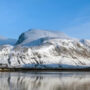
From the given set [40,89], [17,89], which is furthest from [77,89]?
[17,89]

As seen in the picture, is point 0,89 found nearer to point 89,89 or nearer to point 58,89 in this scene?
point 58,89

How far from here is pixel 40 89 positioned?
46.7 meters

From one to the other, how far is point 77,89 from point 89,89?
1755mm

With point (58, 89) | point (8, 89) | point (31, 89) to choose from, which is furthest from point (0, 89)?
point (58, 89)

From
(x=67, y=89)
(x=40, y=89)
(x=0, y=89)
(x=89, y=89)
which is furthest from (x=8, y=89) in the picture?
(x=89, y=89)

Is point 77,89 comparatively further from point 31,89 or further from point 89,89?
point 31,89

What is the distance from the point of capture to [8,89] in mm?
46250

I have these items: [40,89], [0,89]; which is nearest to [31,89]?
[40,89]

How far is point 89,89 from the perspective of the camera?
152 feet

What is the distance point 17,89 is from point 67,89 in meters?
7.28

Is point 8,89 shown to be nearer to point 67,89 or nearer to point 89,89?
point 67,89

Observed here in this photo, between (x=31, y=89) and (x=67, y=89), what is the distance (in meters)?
5.39

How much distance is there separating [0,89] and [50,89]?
24.3 feet

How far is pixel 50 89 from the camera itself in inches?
1858
